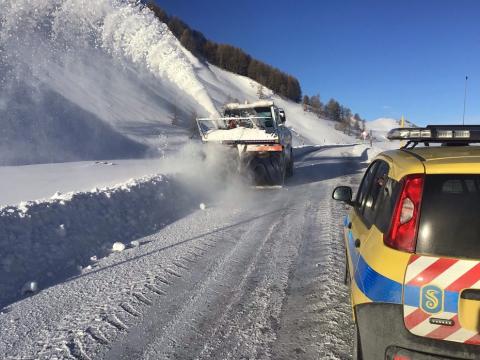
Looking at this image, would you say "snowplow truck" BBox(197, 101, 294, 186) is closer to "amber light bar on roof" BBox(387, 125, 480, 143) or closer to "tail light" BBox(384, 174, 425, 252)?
"amber light bar on roof" BBox(387, 125, 480, 143)

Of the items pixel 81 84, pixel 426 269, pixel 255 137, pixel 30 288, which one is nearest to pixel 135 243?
pixel 30 288

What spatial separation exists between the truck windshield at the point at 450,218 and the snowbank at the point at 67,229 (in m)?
4.39

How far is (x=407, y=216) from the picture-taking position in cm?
236

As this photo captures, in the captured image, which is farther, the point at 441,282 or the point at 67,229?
the point at 67,229

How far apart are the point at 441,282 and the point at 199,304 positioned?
278 cm

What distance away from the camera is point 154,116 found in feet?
110

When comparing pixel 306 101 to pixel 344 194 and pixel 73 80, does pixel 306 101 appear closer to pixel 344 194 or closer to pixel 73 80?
pixel 73 80

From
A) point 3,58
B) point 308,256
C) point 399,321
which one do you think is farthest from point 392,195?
point 3,58

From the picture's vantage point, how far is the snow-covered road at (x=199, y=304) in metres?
3.51

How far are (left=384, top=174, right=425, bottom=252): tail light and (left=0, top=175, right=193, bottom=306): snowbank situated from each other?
13.8ft

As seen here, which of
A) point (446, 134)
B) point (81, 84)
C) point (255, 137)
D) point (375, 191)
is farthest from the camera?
point (81, 84)

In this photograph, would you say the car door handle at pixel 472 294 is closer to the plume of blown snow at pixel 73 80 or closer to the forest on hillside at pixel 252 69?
the plume of blown snow at pixel 73 80

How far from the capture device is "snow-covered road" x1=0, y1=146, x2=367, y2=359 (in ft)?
11.5

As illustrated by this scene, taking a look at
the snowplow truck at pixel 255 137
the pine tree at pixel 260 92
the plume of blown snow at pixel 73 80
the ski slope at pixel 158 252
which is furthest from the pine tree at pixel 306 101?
the snowplow truck at pixel 255 137
